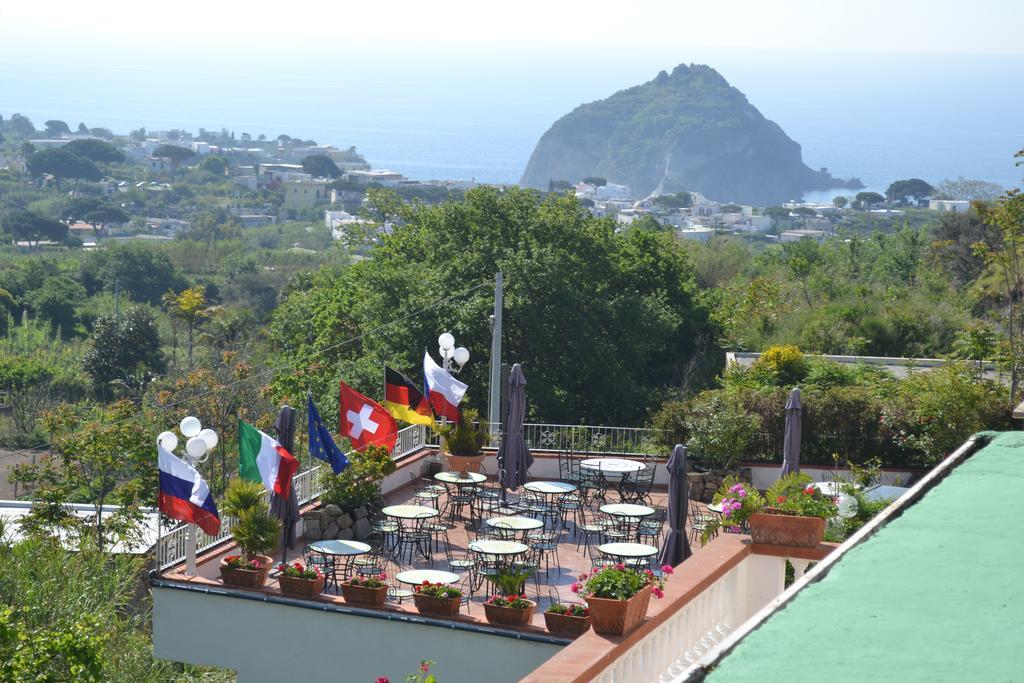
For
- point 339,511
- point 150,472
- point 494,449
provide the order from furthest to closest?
point 150,472, point 494,449, point 339,511

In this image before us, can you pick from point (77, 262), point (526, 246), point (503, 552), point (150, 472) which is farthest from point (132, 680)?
point (77, 262)

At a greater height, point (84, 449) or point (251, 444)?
point (251, 444)

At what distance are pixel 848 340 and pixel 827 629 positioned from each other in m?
33.4

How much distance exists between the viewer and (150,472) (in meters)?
28.3

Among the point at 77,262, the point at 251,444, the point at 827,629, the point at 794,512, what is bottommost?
the point at 77,262

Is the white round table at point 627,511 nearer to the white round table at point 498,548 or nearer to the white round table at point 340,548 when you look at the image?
the white round table at point 498,548

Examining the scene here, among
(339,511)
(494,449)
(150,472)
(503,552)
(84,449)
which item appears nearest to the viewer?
(503,552)

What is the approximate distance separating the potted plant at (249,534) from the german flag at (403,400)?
352cm

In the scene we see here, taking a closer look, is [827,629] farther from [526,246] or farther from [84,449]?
[526,246]

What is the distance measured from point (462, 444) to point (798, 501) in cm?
1128

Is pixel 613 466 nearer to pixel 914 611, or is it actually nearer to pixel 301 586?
pixel 301 586

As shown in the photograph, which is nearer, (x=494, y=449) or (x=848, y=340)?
(x=494, y=449)

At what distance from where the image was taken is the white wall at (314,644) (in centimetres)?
1261

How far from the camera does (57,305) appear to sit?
87.7 meters
